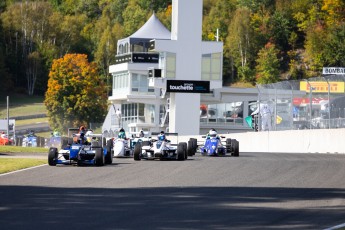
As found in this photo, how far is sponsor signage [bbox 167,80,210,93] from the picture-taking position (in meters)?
73.2

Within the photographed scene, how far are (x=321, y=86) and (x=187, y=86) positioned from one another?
96.2 feet

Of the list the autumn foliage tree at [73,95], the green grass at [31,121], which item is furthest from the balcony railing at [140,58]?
the green grass at [31,121]

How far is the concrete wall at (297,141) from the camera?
46406 mm

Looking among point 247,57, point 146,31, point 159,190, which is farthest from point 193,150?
point 247,57

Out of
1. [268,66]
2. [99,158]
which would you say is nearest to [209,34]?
[268,66]

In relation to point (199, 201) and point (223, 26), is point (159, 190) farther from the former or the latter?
point (223, 26)

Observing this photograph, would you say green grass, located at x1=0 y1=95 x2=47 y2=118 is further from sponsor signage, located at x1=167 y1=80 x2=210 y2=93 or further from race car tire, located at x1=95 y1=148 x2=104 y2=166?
race car tire, located at x1=95 y1=148 x2=104 y2=166

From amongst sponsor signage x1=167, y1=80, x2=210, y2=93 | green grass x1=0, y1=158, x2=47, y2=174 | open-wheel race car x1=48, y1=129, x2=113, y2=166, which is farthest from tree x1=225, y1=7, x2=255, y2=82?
open-wheel race car x1=48, y1=129, x2=113, y2=166

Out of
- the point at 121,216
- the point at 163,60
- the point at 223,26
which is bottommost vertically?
the point at 121,216

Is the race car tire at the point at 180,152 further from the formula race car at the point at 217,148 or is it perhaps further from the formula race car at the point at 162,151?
the formula race car at the point at 217,148

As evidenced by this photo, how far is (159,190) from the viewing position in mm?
23484

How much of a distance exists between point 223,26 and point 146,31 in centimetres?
3698

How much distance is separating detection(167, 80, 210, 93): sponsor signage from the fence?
69.8 feet

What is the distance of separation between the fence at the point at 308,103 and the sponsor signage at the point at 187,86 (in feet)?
69.8
